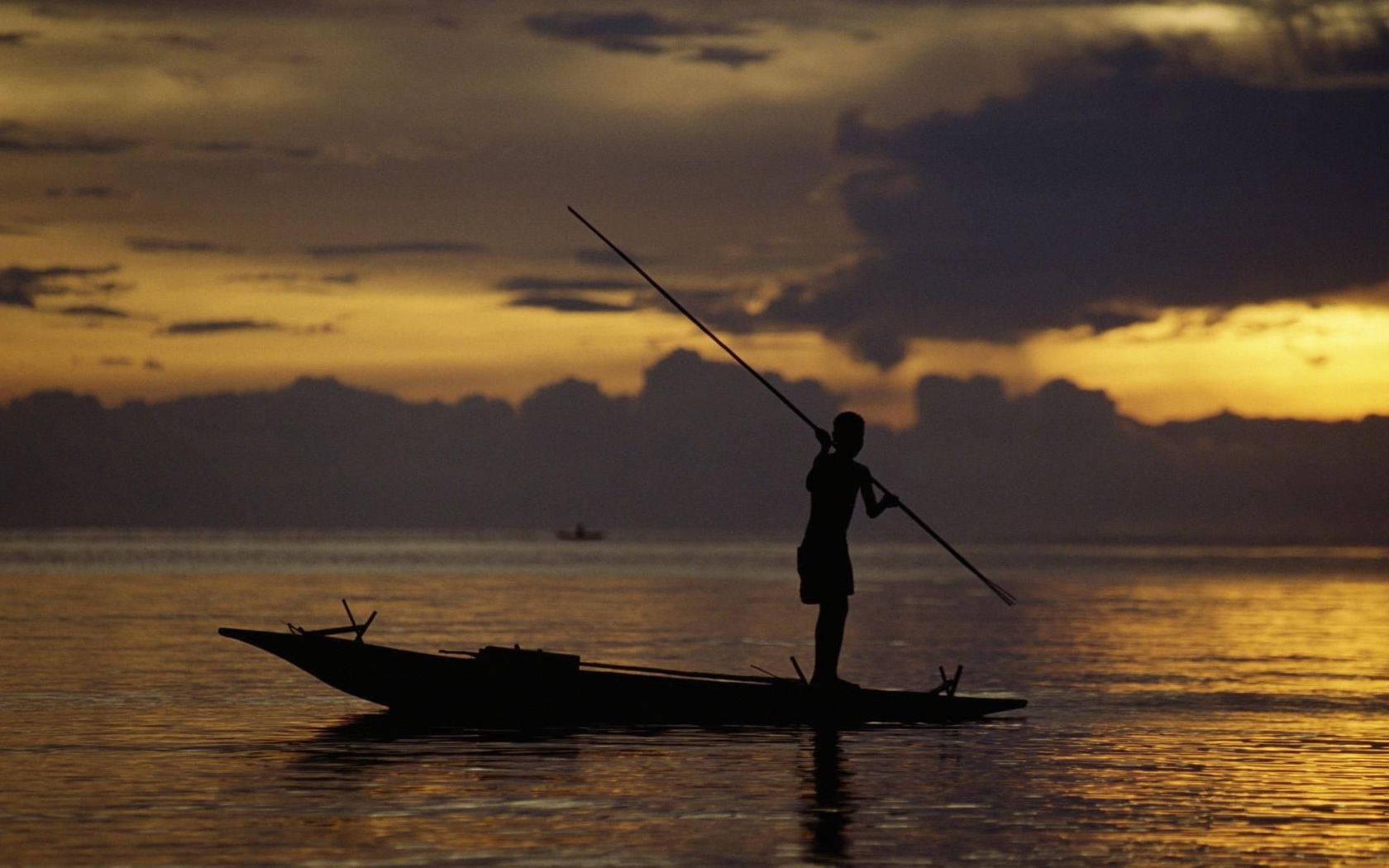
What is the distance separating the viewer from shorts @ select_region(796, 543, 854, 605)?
693 inches

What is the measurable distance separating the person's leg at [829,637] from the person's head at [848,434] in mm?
1433

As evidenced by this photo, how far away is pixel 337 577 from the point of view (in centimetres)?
7525

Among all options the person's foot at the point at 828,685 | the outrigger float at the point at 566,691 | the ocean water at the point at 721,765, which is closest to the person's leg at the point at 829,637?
the person's foot at the point at 828,685

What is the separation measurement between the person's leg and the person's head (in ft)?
4.70

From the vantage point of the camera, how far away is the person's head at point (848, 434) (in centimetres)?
1769

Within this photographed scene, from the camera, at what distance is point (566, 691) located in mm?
17938

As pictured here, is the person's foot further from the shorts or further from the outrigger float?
the shorts

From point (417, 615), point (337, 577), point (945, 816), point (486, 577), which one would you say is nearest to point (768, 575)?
point (486, 577)

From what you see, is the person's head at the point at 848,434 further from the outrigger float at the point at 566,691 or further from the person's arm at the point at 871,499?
the outrigger float at the point at 566,691

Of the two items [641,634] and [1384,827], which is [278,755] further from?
[641,634]

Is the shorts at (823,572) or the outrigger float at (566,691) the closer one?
the shorts at (823,572)

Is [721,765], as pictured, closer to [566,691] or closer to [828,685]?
[828,685]

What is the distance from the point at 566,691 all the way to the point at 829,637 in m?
2.61

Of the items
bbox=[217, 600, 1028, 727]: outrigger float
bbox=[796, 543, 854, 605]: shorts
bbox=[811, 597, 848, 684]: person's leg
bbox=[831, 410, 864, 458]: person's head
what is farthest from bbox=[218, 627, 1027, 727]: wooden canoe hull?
bbox=[831, 410, 864, 458]: person's head
